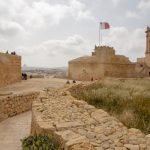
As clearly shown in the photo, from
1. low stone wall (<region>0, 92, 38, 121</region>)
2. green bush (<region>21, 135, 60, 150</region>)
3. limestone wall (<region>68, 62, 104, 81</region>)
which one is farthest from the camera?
limestone wall (<region>68, 62, 104, 81</region>)

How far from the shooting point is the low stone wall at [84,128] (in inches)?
240

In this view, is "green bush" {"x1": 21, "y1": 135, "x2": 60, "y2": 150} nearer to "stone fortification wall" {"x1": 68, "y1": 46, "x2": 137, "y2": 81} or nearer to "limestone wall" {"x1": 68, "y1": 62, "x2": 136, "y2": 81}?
"stone fortification wall" {"x1": 68, "y1": 46, "x2": 137, "y2": 81}

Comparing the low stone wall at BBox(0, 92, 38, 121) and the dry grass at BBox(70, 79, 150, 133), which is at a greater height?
the dry grass at BBox(70, 79, 150, 133)

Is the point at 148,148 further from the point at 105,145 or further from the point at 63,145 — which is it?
the point at 63,145

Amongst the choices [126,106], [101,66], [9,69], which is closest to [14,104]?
[126,106]

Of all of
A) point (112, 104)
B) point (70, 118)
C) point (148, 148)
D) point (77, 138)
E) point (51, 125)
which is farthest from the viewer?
point (112, 104)

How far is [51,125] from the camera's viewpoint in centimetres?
771

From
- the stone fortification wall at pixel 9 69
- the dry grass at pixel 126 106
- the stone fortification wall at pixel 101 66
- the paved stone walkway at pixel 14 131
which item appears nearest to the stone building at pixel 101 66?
the stone fortification wall at pixel 101 66

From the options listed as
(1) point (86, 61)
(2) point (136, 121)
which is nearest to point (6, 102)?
(2) point (136, 121)

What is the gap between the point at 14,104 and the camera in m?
15.4

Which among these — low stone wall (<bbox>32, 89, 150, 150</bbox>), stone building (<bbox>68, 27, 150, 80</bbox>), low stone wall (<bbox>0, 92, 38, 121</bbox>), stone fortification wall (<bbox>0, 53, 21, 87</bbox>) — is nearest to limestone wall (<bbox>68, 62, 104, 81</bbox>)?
stone building (<bbox>68, 27, 150, 80</bbox>)

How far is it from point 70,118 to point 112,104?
7.68ft

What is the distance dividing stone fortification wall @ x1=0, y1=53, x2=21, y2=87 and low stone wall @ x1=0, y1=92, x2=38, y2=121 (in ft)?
21.7

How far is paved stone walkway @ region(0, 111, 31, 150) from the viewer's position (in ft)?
33.3
